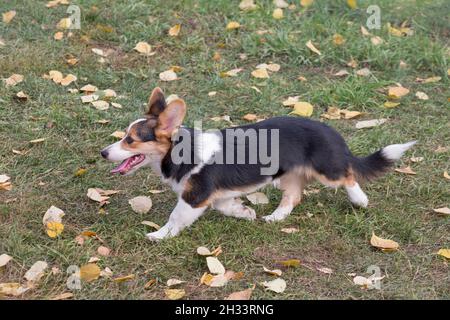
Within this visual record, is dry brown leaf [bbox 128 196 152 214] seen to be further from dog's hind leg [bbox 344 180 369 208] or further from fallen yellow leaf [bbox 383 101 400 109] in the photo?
fallen yellow leaf [bbox 383 101 400 109]

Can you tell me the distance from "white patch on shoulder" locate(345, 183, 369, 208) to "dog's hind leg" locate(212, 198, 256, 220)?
2.16 ft

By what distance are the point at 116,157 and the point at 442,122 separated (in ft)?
10.0

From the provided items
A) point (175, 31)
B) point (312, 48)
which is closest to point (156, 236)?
point (312, 48)

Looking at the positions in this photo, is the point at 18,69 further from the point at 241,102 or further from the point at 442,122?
the point at 442,122

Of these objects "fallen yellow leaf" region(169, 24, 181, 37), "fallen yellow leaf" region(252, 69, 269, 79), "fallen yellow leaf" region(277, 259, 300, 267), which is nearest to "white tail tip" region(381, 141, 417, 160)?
"fallen yellow leaf" region(277, 259, 300, 267)

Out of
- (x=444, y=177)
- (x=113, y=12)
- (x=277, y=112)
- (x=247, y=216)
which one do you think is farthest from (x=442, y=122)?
(x=113, y=12)

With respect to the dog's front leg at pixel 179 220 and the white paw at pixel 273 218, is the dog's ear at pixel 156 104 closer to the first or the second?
the dog's front leg at pixel 179 220

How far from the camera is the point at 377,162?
4805 millimetres

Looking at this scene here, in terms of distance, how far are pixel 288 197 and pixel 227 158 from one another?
58cm

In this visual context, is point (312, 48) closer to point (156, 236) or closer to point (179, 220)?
point (179, 220)

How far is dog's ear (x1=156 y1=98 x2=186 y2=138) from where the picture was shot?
14.1 ft

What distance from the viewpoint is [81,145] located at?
18.5ft

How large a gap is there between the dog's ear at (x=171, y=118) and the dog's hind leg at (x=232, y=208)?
2.01 feet

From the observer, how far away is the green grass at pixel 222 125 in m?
Answer: 4.22
